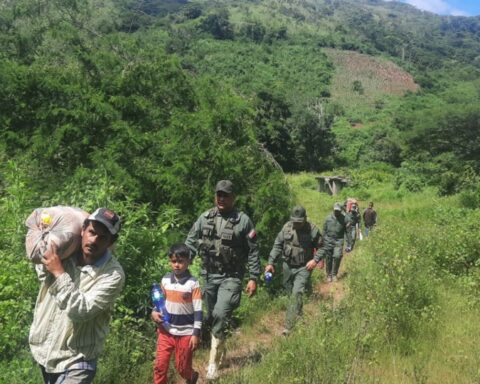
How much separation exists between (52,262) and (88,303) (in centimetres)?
27

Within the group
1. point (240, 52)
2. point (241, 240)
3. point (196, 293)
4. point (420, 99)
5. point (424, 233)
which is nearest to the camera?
point (196, 293)

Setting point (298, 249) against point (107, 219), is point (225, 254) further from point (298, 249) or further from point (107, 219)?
point (107, 219)

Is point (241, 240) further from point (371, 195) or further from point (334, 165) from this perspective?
point (334, 165)

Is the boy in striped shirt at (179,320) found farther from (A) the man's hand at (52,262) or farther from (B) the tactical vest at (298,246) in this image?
(B) the tactical vest at (298,246)

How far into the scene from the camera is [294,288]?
5.77 m

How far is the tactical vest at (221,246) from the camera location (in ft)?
15.4

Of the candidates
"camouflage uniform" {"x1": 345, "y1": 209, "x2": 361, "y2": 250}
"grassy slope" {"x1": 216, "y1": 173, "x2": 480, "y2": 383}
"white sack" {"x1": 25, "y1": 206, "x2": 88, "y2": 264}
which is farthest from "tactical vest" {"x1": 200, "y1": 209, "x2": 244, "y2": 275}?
"camouflage uniform" {"x1": 345, "y1": 209, "x2": 361, "y2": 250}

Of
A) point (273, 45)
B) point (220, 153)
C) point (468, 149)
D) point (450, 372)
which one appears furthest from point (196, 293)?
point (273, 45)

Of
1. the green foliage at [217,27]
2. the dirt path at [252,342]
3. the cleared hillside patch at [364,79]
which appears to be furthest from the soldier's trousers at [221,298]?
the green foliage at [217,27]

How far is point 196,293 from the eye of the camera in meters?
4.07

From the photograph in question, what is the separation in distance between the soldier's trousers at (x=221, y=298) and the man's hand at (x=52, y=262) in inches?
97.7

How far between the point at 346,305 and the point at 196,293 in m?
2.05

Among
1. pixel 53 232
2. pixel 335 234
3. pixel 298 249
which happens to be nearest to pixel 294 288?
pixel 298 249

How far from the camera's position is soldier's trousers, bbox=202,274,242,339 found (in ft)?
15.1
